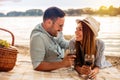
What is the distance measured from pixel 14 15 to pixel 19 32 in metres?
0.19

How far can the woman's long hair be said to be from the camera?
2.81 m

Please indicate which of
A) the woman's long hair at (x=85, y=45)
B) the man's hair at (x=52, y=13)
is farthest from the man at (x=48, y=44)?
the woman's long hair at (x=85, y=45)

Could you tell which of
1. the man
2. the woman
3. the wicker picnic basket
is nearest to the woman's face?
the woman

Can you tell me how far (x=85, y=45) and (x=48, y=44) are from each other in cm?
31

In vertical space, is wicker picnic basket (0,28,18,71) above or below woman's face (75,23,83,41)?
below

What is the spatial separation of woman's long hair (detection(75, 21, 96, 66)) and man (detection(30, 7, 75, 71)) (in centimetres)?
10

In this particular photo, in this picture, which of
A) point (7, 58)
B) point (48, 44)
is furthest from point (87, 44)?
point (7, 58)

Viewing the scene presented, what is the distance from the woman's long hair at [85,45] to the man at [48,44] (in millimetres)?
102

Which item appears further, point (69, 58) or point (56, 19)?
point (56, 19)

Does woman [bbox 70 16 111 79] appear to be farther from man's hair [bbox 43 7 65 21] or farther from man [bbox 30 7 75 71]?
man's hair [bbox 43 7 65 21]

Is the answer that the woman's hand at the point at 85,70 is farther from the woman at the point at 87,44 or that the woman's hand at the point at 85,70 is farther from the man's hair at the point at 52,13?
the man's hair at the point at 52,13

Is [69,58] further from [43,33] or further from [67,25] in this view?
[67,25]

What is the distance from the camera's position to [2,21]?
3.90m

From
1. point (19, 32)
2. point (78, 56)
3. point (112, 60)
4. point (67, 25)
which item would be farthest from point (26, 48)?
point (78, 56)
